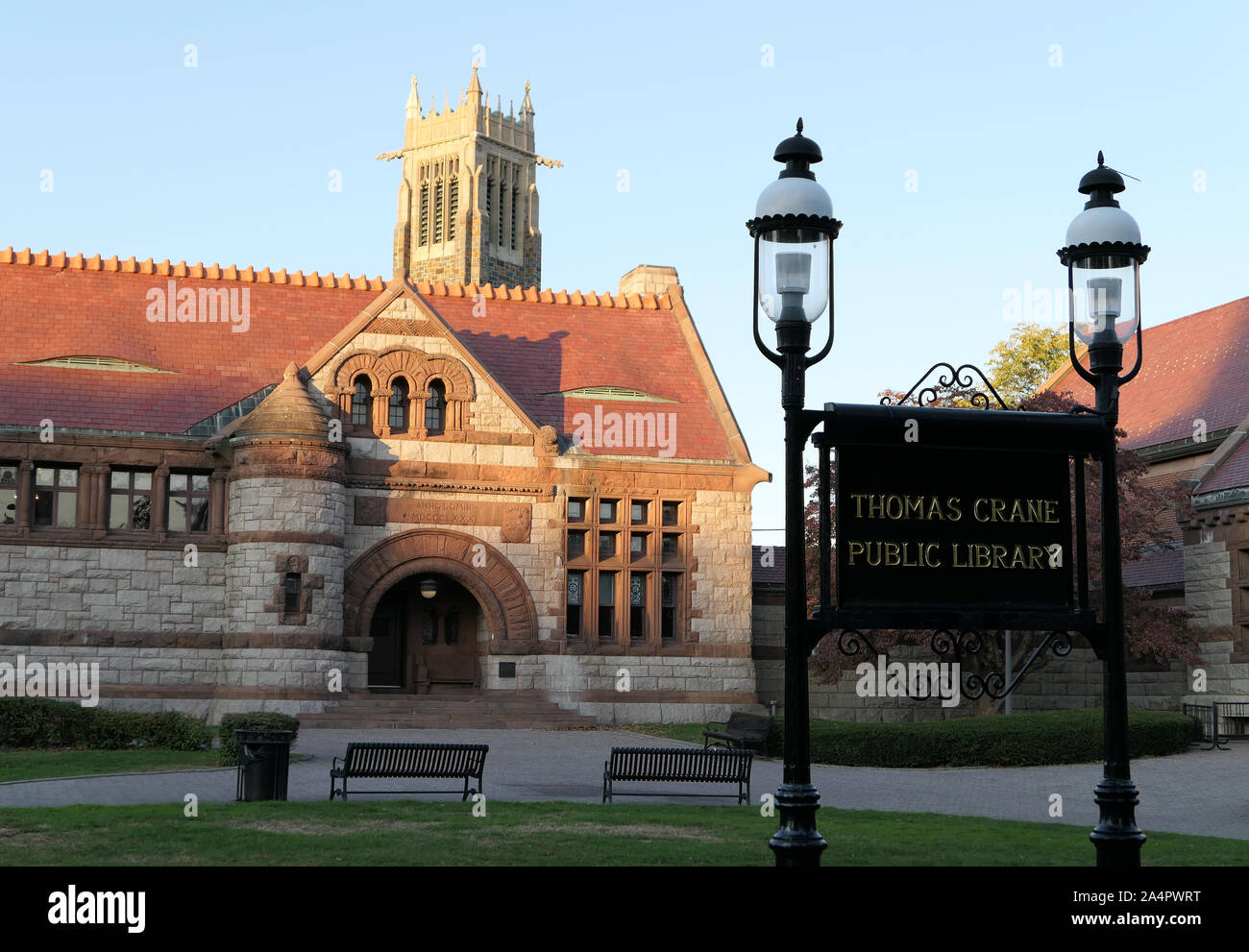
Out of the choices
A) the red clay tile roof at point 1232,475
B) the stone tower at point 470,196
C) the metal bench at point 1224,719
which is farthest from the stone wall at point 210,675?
the stone tower at point 470,196

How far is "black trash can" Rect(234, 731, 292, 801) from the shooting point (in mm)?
17828

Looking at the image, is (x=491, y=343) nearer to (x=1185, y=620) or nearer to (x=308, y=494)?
(x=308, y=494)

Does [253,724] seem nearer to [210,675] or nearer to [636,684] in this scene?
[210,675]

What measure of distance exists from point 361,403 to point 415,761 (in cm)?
1593

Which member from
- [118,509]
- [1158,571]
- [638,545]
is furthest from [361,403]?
[1158,571]

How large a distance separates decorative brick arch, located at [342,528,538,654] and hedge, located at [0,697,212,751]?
7418mm

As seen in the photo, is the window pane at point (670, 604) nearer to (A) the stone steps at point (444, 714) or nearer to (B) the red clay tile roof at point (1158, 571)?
(A) the stone steps at point (444, 714)

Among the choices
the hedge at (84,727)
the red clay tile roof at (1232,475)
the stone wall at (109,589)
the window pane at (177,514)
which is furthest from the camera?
the window pane at (177,514)

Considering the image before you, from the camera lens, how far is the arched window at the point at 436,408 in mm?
34394

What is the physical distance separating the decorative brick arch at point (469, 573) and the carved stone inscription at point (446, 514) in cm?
29

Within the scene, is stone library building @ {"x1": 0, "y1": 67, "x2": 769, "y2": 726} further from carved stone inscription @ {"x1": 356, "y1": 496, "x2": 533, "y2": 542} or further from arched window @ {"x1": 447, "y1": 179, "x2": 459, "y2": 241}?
arched window @ {"x1": 447, "y1": 179, "x2": 459, "y2": 241}

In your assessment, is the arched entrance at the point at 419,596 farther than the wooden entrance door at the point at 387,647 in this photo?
No

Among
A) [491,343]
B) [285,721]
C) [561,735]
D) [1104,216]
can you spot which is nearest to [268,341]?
[491,343]

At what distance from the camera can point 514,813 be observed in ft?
55.5
